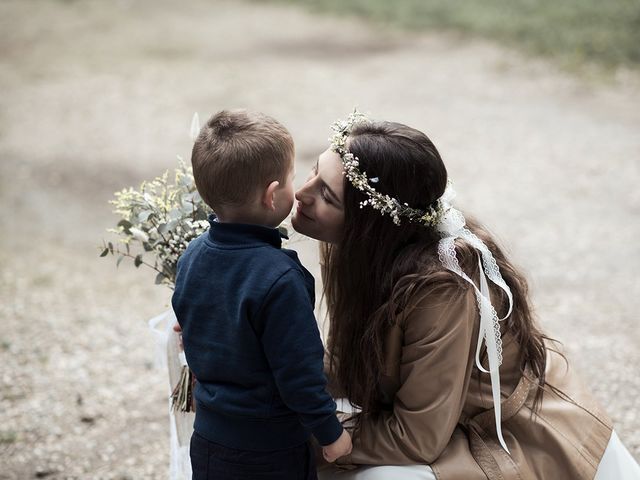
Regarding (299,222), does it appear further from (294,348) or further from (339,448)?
(339,448)

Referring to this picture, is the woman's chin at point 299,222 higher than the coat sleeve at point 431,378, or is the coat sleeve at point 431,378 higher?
the woman's chin at point 299,222

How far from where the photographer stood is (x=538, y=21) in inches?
465

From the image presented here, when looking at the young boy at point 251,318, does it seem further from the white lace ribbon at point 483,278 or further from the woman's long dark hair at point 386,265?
the white lace ribbon at point 483,278

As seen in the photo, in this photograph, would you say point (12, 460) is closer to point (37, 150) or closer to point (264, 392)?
point (264, 392)

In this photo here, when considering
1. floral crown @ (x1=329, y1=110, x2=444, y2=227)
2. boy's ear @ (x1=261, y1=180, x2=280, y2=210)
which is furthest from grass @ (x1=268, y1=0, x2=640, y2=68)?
boy's ear @ (x1=261, y1=180, x2=280, y2=210)

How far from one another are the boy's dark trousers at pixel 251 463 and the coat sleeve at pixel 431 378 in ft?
0.73

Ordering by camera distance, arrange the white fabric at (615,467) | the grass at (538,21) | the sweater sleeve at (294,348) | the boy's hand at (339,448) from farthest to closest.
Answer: the grass at (538,21) < the white fabric at (615,467) < the boy's hand at (339,448) < the sweater sleeve at (294,348)

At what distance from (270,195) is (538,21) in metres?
10.6

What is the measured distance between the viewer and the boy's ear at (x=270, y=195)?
7.20 ft

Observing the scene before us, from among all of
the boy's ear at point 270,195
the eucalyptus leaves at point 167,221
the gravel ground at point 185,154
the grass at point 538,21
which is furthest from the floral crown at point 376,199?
the grass at point 538,21

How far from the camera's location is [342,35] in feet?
41.0

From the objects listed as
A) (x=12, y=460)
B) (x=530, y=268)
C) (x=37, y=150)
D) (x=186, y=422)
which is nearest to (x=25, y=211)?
(x=37, y=150)

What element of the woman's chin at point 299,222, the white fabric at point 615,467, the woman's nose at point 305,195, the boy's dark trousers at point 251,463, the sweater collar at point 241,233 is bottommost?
the white fabric at point 615,467

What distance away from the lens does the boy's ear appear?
2.19 meters
